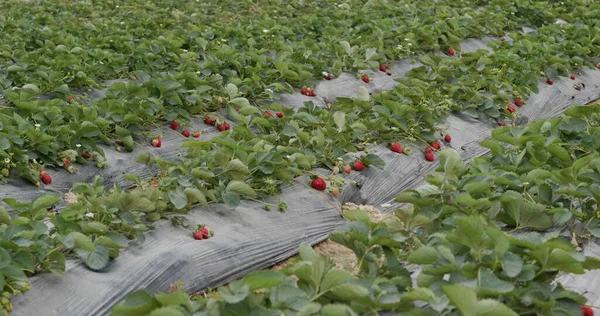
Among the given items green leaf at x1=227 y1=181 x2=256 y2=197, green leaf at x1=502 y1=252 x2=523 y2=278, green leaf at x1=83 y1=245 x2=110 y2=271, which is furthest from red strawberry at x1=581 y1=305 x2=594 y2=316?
green leaf at x1=83 y1=245 x2=110 y2=271

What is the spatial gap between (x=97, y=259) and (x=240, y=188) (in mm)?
945

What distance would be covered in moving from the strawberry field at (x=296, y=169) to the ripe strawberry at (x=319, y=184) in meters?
0.01

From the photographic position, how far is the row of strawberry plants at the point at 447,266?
8.38 ft

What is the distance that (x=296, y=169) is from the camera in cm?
436

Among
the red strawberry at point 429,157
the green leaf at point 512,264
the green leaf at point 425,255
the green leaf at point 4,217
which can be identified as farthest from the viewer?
the red strawberry at point 429,157

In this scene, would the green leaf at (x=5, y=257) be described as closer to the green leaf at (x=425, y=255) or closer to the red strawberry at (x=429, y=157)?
the green leaf at (x=425, y=255)

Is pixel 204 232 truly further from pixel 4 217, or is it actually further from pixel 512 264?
pixel 512 264

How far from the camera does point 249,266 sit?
13.0 feet

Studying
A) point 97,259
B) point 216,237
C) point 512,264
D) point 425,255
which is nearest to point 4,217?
point 97,259

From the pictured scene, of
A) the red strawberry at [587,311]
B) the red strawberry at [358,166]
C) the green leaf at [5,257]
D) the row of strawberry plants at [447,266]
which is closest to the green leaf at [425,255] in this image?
the row of strawberry plants at [447,266]

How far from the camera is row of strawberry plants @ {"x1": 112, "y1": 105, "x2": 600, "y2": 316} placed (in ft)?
8.38

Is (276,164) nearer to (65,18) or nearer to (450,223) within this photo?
(450,223)

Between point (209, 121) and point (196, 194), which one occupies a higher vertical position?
point (196, 194)

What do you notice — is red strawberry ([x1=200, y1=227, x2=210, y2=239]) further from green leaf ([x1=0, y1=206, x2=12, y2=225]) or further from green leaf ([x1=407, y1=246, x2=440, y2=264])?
green leaf ([x1=407, y1=246, x2=440, y2=264])
